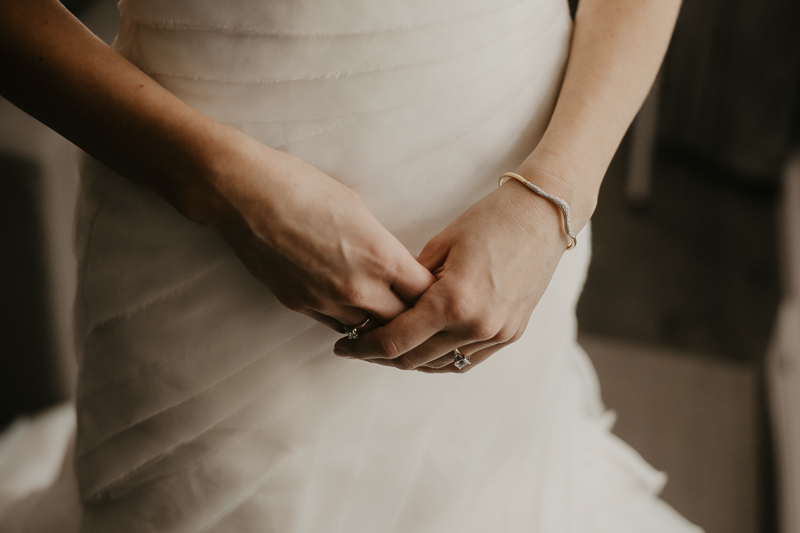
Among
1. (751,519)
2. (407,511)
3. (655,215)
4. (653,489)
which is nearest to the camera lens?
(407,511)

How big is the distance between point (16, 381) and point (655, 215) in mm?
2342

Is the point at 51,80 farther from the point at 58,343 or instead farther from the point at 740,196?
the point at 740,196

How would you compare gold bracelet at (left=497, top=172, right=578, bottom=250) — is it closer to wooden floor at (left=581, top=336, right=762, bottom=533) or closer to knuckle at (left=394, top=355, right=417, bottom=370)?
knuckle at (left=394, top=355, right=417, bottom=370)

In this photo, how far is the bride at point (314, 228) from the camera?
0.54 meters

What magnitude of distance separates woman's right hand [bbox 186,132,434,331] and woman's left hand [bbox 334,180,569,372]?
3 cm

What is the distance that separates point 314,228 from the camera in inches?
21.0

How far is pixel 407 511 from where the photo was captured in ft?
2.58

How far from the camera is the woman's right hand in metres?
0.53

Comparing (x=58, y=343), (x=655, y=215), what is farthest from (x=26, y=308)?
(x=655, y=215)

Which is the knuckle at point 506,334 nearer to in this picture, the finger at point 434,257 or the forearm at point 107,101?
the finger at point 434,257

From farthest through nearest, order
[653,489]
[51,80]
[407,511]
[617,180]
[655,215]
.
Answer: [617,180] → [655,215] → [653,489] → [407,511] → [51,80]

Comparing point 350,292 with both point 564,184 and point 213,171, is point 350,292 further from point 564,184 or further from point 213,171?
point 564,184

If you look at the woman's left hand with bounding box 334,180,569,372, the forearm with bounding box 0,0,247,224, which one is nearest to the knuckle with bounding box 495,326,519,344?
the woman's left hand with bounding box 334,180,569,372

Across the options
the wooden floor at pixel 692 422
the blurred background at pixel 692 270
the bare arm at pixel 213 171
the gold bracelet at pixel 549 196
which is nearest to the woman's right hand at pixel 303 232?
the bare arm at pixel 213 171
